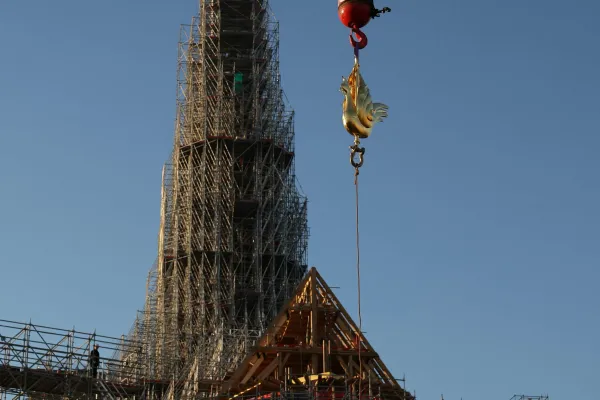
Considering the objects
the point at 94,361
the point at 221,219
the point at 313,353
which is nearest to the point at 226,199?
the point at 221,219

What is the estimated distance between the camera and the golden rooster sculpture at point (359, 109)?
2744 cm

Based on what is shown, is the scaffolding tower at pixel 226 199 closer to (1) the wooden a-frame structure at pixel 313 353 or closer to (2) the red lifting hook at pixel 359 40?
(1) the wooden a-frame structure at pixel 313 353

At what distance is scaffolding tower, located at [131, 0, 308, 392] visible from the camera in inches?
2667

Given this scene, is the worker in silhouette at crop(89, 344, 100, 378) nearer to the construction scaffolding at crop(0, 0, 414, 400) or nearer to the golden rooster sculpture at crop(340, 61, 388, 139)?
the construction scaffolding at crop(0, 0, 414, 400)

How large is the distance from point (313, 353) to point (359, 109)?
670 inches

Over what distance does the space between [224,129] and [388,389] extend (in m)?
32.0

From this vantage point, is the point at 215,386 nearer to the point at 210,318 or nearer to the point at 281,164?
the point at 210,318

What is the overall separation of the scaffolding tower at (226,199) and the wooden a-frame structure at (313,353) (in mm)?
19125

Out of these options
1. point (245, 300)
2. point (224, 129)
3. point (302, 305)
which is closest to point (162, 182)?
point (224, 129)

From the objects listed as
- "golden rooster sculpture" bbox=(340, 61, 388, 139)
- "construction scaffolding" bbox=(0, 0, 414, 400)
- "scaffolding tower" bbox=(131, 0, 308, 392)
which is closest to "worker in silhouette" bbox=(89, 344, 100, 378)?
"construction scaffolding" bbox=(0, 0, 414, 400)

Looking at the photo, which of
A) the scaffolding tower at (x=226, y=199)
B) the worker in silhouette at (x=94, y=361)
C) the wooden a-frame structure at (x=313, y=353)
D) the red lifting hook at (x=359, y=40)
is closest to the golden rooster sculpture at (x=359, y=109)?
the red lifting hook at (x=359, y=40)

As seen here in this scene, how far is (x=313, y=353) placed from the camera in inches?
1695

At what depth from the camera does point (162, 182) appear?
76.0 m

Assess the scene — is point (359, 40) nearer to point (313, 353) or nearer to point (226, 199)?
point (313, 353)
